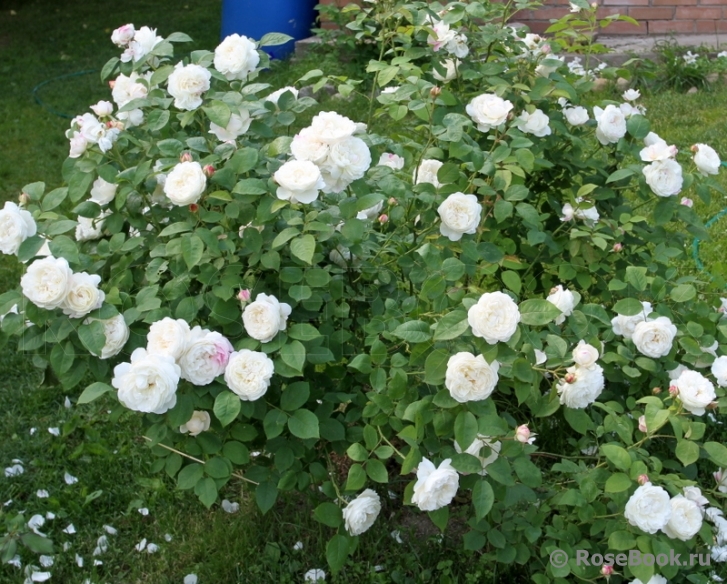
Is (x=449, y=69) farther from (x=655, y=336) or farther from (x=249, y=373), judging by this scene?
(x=249, y=373)

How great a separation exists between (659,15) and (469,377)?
17.6 feet

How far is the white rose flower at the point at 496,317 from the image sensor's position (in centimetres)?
145

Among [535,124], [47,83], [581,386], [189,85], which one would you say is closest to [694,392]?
[581,386]

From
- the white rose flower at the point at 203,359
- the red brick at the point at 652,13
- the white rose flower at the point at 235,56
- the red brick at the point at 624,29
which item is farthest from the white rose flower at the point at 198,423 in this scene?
the red brick at the point at 652,13

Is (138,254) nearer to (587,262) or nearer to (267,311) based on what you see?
(267,311)

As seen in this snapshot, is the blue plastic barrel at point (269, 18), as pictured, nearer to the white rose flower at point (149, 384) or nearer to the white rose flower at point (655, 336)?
the white rose flower at point (655, 336)

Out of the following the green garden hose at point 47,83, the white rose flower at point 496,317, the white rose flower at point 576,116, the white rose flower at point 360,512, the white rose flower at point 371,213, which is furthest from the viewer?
the green garden hose at point 47,83

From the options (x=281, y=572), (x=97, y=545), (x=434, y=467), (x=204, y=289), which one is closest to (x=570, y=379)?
(x=434, y=467)

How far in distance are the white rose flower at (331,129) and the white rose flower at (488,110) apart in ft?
1.59

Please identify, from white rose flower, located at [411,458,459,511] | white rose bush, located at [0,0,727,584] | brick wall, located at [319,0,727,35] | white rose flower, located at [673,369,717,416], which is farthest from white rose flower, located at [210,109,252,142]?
brick wall, located at [319,0,727,35]

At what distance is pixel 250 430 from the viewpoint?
1.75 meters

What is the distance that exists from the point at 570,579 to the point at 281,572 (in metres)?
0.70

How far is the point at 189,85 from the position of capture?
1.79m

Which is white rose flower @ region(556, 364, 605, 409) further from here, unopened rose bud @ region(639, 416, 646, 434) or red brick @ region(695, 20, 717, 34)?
A: red brick @ region(695, 20, 717, 34)
